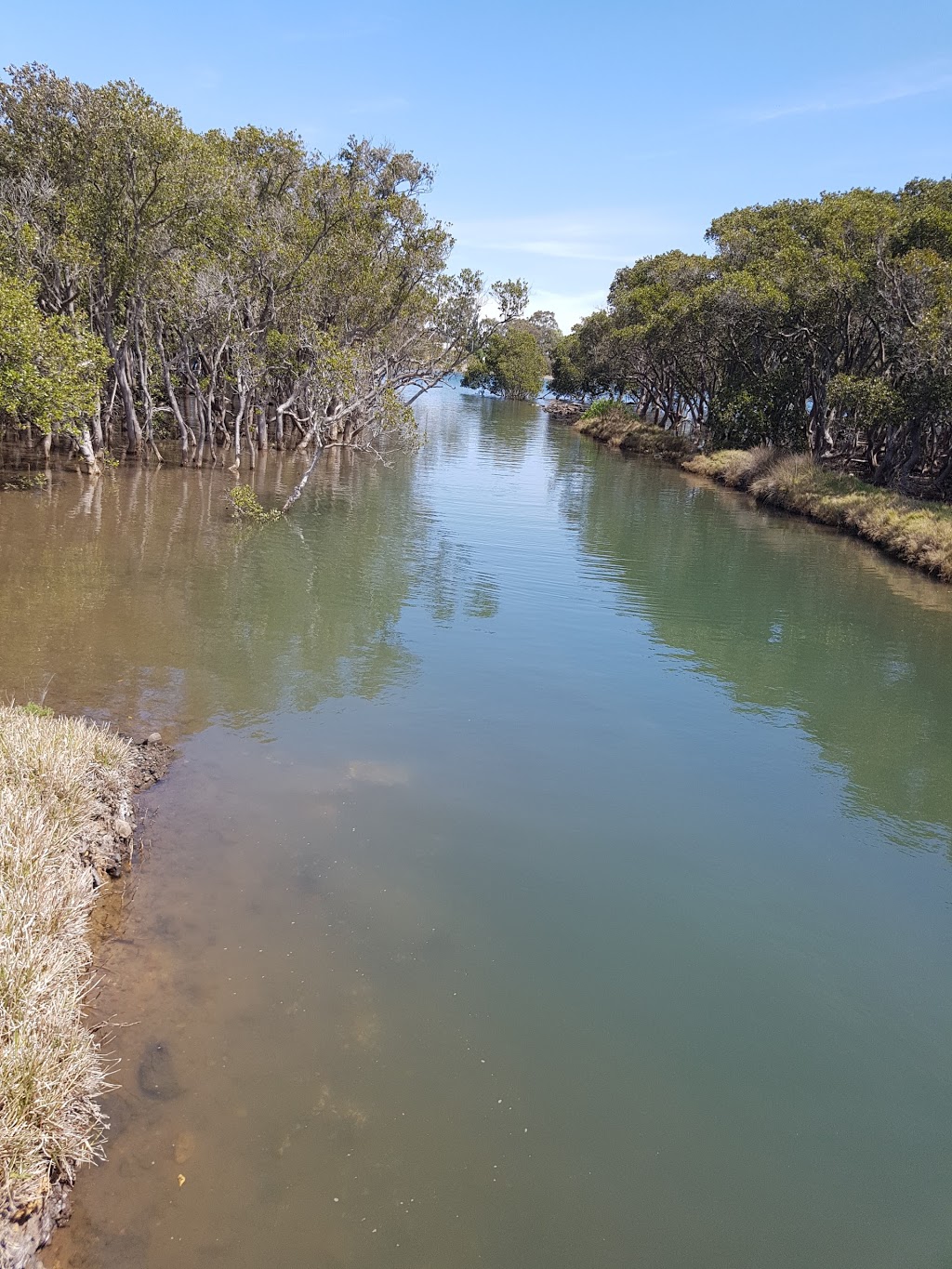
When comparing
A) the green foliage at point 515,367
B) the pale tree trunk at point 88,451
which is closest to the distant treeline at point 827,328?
the pale tree trunk at point 88,451

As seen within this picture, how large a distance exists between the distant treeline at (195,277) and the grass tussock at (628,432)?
24.7m

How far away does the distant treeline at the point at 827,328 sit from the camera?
32406 mm

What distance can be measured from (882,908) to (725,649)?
989cm

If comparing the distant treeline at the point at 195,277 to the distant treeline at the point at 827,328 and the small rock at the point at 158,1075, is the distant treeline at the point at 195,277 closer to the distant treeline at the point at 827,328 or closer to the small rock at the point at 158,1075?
the distant treeline at the point at 827,328

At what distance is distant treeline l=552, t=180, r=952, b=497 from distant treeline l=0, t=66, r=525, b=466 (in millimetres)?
13704

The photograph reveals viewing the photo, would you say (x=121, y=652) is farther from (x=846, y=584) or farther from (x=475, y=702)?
(x=846, y=584)

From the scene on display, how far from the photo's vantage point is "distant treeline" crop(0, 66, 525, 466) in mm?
24312

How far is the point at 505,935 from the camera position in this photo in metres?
8.45

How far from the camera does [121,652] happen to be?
1426 centimetres

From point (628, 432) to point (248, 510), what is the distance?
48.8 meters

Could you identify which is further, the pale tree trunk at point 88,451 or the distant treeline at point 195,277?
the pale tree trunk at point 88,451

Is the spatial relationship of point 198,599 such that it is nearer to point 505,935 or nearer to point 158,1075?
point 505,935

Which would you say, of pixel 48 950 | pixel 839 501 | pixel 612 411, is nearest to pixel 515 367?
pixel 612 411

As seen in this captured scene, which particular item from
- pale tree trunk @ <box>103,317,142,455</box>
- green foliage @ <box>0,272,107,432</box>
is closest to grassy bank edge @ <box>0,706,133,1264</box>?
green foliage @ <box>0,272,107,432</box>
